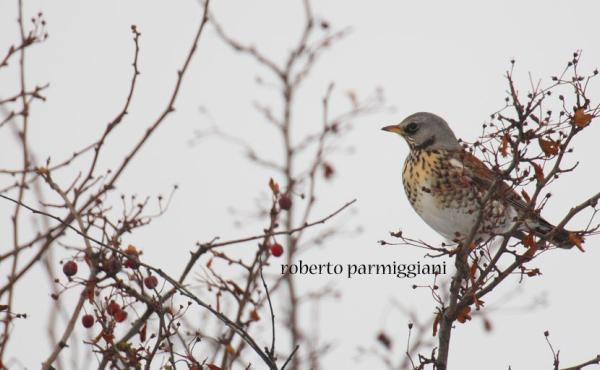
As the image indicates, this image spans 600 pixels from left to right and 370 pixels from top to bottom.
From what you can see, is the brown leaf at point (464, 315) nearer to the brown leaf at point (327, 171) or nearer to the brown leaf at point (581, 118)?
the brown leaf at point (581, 118)

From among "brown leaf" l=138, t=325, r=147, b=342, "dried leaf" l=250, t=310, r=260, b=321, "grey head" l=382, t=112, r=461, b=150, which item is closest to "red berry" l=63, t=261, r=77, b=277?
"brown leaf" l=138, t=325, r=147, b=342

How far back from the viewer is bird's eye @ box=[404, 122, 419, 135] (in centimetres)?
764

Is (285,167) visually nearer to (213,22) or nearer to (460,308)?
(213,22)

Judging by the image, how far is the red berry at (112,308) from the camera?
3.92m

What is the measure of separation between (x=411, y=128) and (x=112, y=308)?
4327 millimetres

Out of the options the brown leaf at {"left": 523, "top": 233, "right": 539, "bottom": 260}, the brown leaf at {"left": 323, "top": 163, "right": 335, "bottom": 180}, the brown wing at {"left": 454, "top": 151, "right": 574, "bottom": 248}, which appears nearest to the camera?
the brown wing at {"left": 454, "top": 151, "right": 574, "bottom": 248}

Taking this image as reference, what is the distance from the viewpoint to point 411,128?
7.67m

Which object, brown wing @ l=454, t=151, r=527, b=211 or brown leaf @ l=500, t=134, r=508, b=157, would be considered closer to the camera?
brown leaf @ l=500, t=134, r=508, b=157

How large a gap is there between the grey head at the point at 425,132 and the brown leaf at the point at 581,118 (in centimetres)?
335

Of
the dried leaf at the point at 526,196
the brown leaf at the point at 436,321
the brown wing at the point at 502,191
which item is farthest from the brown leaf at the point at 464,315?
the dried leaf at the point at 526,196

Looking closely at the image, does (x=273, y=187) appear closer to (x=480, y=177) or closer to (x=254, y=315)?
(x=254, y=315)

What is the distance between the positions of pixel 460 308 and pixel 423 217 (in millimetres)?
2884

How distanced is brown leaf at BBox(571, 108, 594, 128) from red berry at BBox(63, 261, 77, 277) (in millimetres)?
2583

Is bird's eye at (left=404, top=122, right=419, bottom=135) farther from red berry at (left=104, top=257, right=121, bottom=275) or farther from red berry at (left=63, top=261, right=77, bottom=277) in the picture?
red berry at (left=104, top=257, right=121, bottom=275)
